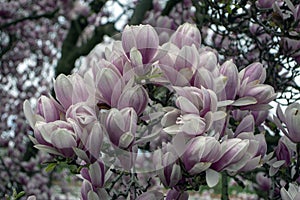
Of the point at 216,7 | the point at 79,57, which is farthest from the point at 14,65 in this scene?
the point at 216,7

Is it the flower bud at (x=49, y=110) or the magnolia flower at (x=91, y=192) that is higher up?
the flower bud at (x=49, y=110)

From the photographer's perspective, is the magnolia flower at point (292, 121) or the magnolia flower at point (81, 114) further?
the magnolia flower at point (292, 121)

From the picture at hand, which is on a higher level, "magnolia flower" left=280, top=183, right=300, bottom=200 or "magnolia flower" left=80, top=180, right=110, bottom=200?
"magnolia flower" left=80, top=180, right=110, bottom=200

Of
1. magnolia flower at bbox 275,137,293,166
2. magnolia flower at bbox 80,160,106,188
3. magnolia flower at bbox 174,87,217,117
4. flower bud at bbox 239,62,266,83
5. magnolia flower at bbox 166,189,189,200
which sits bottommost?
magnolia flower at bbox 275,137,293,166

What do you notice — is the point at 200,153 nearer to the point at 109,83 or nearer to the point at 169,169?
the point at 169,169

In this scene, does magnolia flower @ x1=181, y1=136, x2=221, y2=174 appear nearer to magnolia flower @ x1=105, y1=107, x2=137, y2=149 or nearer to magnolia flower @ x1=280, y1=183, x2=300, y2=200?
magnolia flower @ x1=105, y1=107, x2=137, y2=149

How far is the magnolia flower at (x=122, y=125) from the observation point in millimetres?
1259

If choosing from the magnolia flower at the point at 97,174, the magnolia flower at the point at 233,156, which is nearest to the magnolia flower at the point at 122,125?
the magnolia flower at the point at 97,174

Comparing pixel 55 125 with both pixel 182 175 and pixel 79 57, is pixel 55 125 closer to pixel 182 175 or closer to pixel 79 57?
pixel 182 175

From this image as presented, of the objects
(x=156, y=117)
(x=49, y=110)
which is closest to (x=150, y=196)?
(x=156, y=117)

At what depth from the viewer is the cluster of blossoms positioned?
4.16 ft

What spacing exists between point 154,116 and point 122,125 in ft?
0.48

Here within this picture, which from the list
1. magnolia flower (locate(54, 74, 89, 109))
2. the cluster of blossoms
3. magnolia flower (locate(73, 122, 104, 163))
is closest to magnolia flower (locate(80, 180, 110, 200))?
the cluster of blossoms

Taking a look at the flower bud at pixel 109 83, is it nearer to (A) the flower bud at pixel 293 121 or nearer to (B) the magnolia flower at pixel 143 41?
(B) the magnolia flower at pixel 143 41
